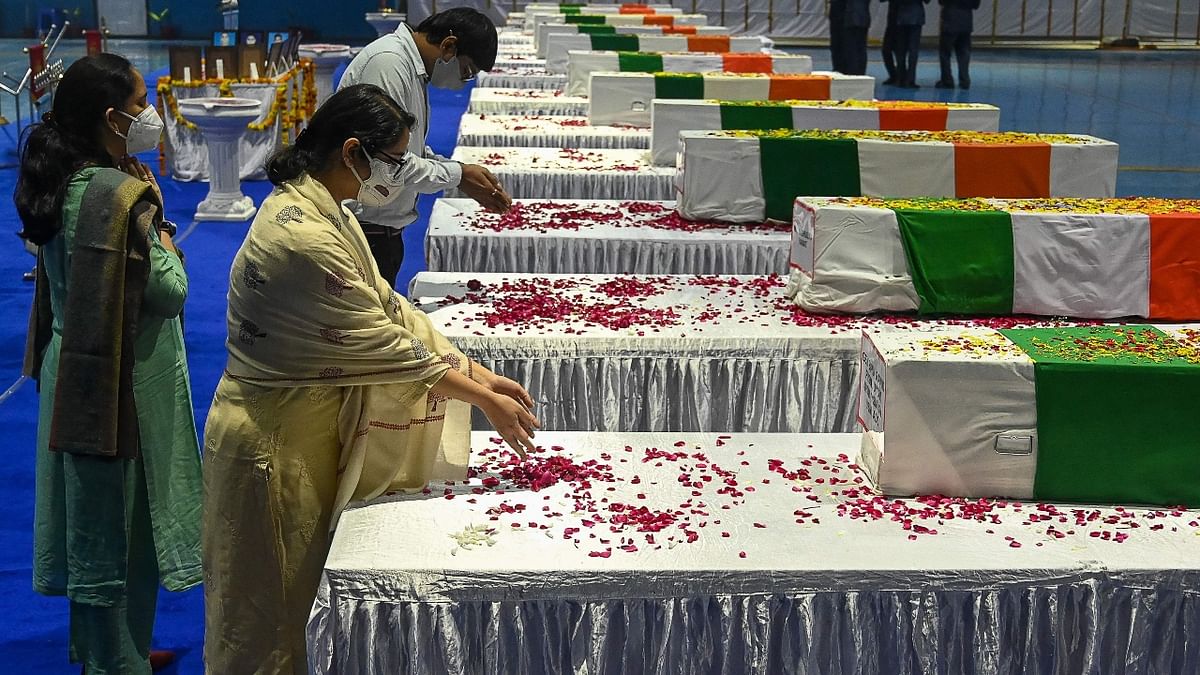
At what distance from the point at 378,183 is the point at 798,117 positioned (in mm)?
4332

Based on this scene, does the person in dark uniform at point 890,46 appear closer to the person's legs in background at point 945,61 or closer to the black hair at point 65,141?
the person's legs in background at point 945,61

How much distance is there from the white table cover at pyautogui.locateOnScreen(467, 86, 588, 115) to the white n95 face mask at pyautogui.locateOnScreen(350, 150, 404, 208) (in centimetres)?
657

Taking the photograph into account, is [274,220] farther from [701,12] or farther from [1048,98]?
[701,12]

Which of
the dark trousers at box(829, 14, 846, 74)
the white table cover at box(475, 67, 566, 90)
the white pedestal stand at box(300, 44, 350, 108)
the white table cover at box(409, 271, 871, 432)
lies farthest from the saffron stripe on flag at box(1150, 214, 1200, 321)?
the dark trousers at box(829, 14, 846, 74)

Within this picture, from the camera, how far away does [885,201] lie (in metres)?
4.12

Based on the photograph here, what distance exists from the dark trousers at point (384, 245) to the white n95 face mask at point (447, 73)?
1.54 feet

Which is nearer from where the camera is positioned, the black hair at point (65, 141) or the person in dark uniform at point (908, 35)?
the black hair at point (65, 141)

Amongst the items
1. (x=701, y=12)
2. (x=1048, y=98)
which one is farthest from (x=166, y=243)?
(x=701, y=12)

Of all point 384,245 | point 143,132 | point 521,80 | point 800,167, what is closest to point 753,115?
point 800,167

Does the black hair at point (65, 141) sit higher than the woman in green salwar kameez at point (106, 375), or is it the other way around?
the black hair at point (65, 141)

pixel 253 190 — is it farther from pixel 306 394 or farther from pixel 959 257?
pixel 306 394

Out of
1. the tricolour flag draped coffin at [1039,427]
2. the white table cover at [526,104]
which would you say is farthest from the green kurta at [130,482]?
the white table cover at [526,104]

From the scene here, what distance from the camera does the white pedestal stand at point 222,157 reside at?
873 centimetres

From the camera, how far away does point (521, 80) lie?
Result: 11.0m
